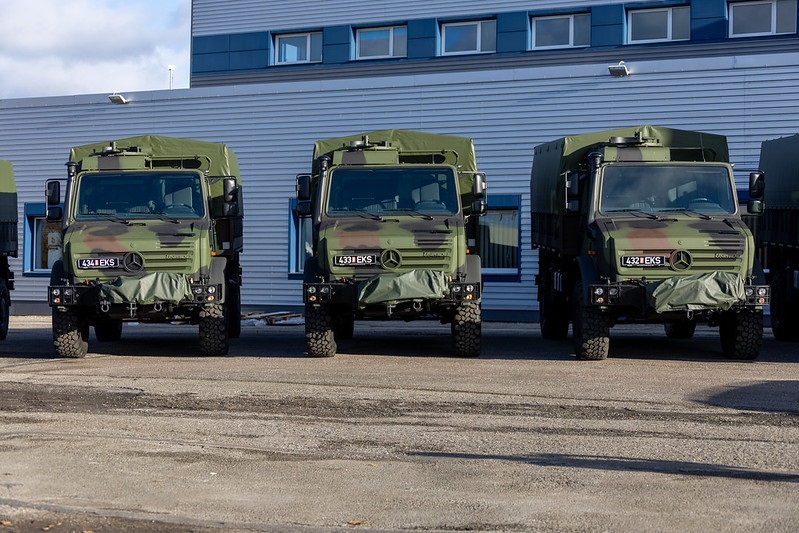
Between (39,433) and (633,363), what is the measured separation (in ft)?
24.6

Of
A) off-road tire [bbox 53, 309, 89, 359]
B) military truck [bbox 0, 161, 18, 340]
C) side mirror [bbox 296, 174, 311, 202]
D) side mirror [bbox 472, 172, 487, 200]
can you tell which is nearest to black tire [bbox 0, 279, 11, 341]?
military truck [bbox 0, 161, 18, 340]

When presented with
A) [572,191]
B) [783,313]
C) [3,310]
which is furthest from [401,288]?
[3,310]

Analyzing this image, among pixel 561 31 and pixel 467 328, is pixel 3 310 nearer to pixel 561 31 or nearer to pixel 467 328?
pixel 467 328

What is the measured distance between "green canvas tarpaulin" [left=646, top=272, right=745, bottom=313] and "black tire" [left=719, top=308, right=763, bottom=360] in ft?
1.76

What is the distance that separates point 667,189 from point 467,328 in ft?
9.59

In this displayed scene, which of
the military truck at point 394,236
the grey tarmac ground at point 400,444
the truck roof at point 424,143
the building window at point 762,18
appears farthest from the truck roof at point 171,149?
the building window at point 762,18

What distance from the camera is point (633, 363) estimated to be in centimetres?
1420

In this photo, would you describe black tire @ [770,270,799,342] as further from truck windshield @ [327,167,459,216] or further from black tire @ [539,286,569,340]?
truck windshield @ [327,167,459,216]

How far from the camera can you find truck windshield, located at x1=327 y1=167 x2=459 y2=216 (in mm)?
14711

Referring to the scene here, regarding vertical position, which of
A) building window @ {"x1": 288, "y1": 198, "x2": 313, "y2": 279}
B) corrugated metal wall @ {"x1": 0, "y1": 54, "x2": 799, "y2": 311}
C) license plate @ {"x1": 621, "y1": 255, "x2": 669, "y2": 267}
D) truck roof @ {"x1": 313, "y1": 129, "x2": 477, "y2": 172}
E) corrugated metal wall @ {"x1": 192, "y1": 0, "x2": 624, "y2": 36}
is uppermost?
corrugated metal wall @ {"x1": 192, "y1": 0, "x2": 624, "y2": 36}

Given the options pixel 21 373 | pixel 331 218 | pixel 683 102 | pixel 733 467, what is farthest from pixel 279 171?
pixel 733 467

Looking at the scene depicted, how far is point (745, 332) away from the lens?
14.1m

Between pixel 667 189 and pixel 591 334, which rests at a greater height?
pixel 667 189

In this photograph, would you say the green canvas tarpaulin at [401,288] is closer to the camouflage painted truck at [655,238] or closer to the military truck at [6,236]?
the camouflage painted truck at [655,238]
